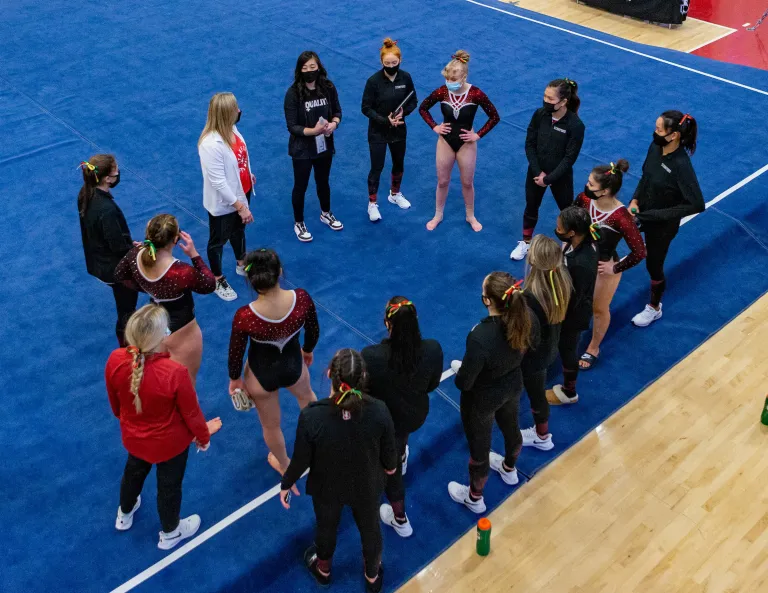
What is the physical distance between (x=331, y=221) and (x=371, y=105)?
103cm

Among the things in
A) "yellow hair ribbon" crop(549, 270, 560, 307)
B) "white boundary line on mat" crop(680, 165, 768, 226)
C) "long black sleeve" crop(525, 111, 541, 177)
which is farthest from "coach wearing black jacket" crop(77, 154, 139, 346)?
"white boundary line on mat" crop(680, 165, 768, 226)

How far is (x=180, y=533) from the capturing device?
3838mm

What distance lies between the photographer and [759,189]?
672cm

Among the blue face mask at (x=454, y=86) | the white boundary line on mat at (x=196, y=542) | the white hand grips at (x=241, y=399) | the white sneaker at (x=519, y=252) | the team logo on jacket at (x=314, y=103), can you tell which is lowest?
the white boundary line on mat at (x=196, y=542)

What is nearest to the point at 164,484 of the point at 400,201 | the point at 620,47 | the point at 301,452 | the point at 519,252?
the point at 301,452

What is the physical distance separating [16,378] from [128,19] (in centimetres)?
721

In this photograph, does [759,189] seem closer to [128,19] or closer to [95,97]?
[95,97]

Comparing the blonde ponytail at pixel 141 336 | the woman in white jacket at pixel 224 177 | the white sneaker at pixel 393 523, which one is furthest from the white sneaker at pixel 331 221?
the blonde ponytail at pixel 141 336

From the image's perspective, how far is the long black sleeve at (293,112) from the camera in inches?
216

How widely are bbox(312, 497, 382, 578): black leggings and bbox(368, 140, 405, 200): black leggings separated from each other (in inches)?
135

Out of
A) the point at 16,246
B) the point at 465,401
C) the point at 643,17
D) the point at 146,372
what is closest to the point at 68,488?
the point at 146,372

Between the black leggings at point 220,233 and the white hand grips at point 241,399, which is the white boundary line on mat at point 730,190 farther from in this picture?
the white hand grips at point 241,399

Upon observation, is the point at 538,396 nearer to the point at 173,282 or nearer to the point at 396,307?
the point at 396,307

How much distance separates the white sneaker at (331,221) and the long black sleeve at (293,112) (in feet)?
2.92
